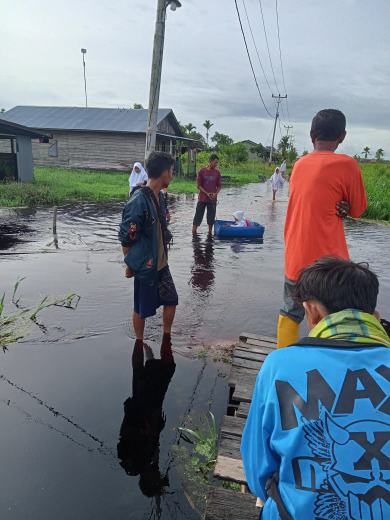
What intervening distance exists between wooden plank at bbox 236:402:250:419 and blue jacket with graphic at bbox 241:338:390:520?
5.92 feet

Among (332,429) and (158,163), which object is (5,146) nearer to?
(158,163)

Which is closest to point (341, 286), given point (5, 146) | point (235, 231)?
point (235, 231)

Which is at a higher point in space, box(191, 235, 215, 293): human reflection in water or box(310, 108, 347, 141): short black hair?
box(310, 108, 347, 141): short black hair

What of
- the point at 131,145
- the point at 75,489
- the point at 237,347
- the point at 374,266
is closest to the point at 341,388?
the point at 75,489

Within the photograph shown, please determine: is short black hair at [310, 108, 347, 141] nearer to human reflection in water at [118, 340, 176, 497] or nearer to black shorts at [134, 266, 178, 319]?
black shorts at [134, 266, 178, 319]

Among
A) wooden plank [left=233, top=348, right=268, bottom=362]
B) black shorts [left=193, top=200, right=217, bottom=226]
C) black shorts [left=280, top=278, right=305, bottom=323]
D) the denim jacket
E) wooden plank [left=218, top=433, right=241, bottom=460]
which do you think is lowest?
wooden plank [left=233, top=348, right=268, bottom=362]

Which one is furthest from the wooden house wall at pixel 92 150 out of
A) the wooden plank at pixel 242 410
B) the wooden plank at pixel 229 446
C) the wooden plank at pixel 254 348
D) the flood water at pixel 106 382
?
the wooden plank at pixel 229 446

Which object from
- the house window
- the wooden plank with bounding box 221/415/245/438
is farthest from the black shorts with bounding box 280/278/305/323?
the house window

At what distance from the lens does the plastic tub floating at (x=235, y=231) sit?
9.74 meters

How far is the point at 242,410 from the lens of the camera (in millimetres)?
3014

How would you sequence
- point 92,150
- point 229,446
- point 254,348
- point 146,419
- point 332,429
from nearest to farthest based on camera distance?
point 332,429 < point 229,446 < point 146,419 < point 254,348 < point 92,150

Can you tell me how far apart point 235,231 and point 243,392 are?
688 cm

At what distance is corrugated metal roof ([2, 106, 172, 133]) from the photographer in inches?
1088

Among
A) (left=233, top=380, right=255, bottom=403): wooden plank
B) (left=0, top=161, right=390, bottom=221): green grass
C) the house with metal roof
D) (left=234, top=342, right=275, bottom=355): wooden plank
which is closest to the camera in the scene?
(left=233, top=380, right=255, bottom=403): wooden plank
